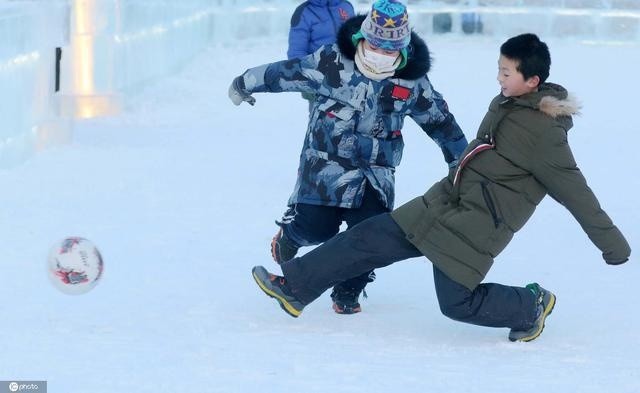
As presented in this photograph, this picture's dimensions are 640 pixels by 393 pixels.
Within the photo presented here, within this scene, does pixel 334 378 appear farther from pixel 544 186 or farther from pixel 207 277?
pixel 207 277

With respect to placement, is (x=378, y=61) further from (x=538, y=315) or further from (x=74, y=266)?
(x=74, y=266)

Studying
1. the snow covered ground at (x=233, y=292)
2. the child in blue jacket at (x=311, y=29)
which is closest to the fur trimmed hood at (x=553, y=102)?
the snow covered ground at (x=233, y=292)

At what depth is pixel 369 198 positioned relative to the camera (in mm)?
5555

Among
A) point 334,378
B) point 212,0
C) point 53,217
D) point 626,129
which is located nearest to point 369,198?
point 334,378

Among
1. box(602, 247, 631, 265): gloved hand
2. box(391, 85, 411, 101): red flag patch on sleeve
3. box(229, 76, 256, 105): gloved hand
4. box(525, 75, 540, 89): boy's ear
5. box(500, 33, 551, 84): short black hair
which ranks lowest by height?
box(602, 247, 631, 265): gloved hand

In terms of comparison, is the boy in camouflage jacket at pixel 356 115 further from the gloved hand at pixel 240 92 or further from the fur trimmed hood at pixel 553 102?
the fur trimmed hood at pixel 553 102

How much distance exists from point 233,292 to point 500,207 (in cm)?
131

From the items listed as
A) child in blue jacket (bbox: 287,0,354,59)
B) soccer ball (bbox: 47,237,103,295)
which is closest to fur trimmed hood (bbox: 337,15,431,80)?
soccer ball (bbox: 47,237,103,295)

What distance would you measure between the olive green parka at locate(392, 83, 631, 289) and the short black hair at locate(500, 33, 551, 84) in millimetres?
74

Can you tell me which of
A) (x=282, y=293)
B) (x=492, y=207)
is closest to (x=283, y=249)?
(x=282, y=293)

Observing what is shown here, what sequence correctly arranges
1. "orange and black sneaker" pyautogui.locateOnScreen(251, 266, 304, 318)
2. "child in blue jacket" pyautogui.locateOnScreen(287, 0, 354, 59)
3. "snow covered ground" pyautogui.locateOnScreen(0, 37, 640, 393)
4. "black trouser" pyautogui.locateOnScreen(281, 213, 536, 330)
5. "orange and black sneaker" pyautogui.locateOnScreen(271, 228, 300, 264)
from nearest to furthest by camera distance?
"snow covered ground" pyautogui.locateOnScreen(0, 37, 640, 393), "black trouser" pyautogui.locateOnScreen(281, 213, 536, 330), "orange and black sneaker" pyautogui.locateOnScreen(251, 266, 304, 318), "orange and black sneaker" pyautogui.locateOnScreen(271, 228, 300, 264), "child in blue jacket" pyautogui.locateOnScreen(287, 0, 354, 59)

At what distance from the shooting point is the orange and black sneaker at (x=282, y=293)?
207 inches

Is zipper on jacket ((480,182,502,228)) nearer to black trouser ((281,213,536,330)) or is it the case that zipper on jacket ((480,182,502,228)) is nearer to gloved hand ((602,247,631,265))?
black trouser ((281,213,536,330))

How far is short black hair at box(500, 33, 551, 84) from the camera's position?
4961 mm
